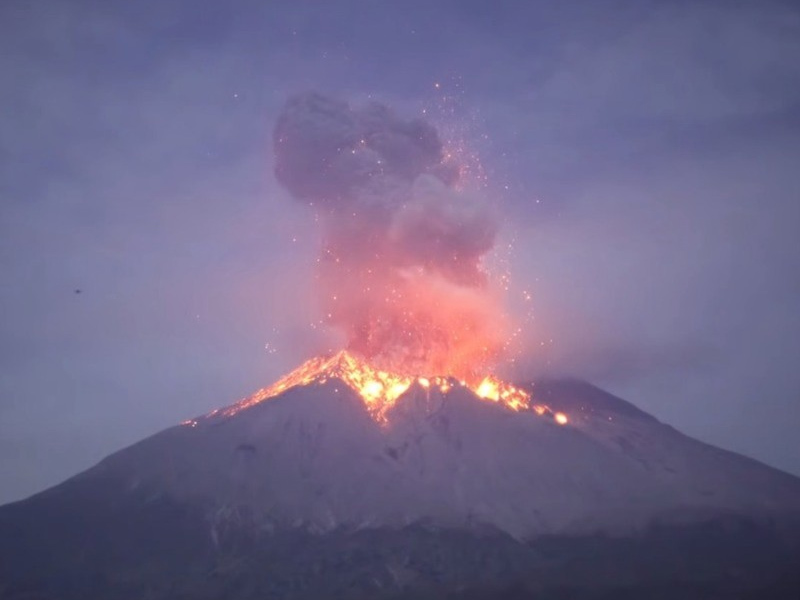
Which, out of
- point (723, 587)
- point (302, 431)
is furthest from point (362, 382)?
point (723, 587)

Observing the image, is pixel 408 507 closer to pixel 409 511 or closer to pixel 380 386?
pixel 409 511

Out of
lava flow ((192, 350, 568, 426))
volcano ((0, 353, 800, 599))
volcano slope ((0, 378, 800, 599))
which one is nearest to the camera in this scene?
volcano slope ((0, 378, 800, 599))

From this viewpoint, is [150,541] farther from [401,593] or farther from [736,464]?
[736,464]

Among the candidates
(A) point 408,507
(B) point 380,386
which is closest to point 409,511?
(A) point 408,507

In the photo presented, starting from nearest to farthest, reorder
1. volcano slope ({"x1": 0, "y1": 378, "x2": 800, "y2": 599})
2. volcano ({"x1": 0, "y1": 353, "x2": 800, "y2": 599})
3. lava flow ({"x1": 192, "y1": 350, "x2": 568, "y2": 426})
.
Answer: volcano slope ({"x1": 0, "y1": 378, "x2": 800, "y2": 599})
volcano ({"x1": 0, "y1": 353, "x2": 800, "y2": 599})
lava flow ({"x1": 192, "y1": 350, "x2": 568, "y2": 426})

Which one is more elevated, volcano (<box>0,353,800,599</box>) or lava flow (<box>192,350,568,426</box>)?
lava flow (<box>192,350,568,426</box>)

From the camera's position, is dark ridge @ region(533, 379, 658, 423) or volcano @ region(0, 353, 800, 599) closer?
volcano @ region(0, 353, 800, 599)
